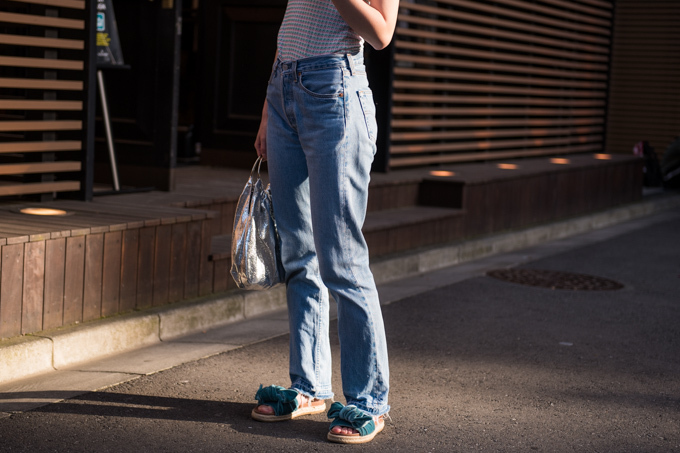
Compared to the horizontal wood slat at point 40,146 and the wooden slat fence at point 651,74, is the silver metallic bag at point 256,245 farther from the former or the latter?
the wooden slat fence at point 651,74

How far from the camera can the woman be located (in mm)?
3322

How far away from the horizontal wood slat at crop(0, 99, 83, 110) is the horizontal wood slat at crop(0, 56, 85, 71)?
196 mm

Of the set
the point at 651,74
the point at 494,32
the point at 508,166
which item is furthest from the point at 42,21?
the point at 651,74

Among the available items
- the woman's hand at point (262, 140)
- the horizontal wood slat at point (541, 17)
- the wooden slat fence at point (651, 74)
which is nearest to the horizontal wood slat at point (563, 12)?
the horizontal wood slat at point (541, 17)

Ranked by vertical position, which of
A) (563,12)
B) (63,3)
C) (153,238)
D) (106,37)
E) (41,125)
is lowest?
(153,238)

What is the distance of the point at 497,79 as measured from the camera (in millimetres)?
11273

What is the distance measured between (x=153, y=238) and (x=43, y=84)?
1.24 meters

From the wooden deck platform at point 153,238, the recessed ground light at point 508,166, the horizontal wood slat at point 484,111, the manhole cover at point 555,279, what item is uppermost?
the horizontal wood slat at point 484,111

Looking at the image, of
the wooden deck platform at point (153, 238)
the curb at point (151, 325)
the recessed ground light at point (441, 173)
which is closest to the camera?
the curb at point (151, 325)

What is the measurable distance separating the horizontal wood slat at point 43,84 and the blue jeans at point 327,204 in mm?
2364

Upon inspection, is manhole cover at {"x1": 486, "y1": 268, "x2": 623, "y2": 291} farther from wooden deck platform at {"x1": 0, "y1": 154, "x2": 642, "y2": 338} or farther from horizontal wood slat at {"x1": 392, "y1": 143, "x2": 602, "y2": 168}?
horizontal wood slat at {"x1": 392, "y1": 143, "x2": 602, "y2": 168}

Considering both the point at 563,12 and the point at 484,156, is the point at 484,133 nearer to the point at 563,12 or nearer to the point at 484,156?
the point at 484,156

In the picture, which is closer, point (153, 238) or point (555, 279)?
point (153, 238)

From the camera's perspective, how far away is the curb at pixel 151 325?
4145 millimetres
